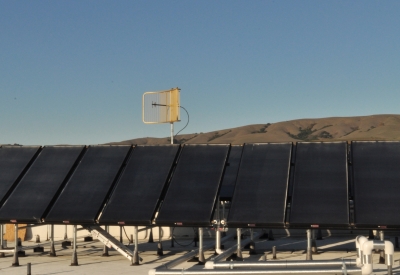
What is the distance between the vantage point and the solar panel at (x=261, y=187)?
674 inches

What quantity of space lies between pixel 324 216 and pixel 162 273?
5.15 meters

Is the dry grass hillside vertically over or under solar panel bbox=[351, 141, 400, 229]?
over

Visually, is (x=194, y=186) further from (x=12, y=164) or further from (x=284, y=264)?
(x=12, y=164)

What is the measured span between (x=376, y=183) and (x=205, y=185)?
513cm

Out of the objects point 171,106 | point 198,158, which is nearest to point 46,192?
point 198,158

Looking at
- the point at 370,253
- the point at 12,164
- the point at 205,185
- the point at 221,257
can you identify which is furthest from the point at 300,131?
the point at 370,253

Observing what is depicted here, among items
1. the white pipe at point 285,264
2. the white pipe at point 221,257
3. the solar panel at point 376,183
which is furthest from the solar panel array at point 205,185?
the white pipe at point 285,264

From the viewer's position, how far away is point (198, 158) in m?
19.9

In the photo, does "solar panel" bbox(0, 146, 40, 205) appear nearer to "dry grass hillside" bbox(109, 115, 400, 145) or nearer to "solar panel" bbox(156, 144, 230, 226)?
"solar panel" bbox(156, 144, 230, 226)

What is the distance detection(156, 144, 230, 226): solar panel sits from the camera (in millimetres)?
17562

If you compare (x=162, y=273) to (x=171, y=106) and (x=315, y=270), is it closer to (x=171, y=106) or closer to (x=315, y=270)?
(x=315, y=270)

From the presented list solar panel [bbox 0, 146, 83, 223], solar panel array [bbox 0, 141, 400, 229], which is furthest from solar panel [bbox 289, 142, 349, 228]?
solar panel [bbox 0, 146, 83, 223]

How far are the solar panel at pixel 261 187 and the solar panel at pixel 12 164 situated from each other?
781cm

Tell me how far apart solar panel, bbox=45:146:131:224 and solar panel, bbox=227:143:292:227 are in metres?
4.27
